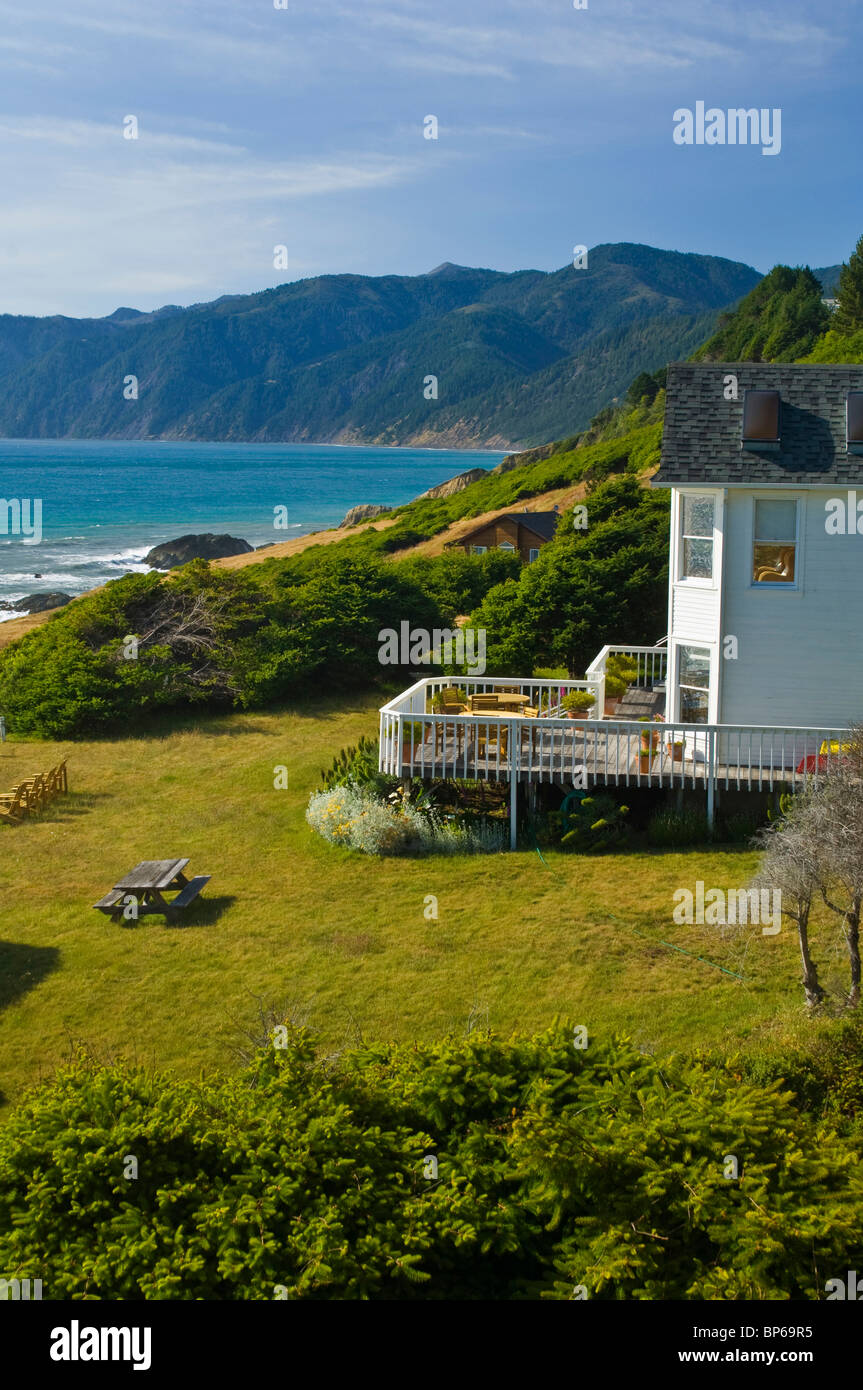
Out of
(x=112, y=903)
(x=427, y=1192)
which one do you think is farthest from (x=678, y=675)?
(x=427, y=1192)

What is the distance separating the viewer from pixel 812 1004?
38.1 ft

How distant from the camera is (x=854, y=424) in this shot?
17703 millimetres

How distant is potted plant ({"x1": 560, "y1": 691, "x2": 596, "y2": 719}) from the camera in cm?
2002

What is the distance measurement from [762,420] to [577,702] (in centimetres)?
556

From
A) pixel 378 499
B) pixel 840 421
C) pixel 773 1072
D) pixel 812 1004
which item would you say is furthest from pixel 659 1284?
pixel 378 499

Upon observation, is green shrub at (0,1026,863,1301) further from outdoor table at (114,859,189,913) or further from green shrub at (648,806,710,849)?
green shrub at (648,806,710,849)

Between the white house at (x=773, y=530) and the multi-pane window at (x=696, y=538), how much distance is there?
0.08ft

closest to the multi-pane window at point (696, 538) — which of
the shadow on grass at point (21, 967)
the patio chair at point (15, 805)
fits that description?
the shadow on grass at point (21, 967)

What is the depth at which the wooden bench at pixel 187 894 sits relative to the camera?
15008 mm

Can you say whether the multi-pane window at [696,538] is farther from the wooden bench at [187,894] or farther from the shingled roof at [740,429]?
the wooden bench at [187,894]

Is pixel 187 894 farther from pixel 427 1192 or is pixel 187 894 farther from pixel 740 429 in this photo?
pixel 740 429

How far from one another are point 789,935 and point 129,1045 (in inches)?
308

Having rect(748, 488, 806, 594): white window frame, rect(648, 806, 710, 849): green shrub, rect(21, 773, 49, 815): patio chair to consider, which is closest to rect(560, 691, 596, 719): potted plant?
rect(648, 806, 710, 849): green shrub
